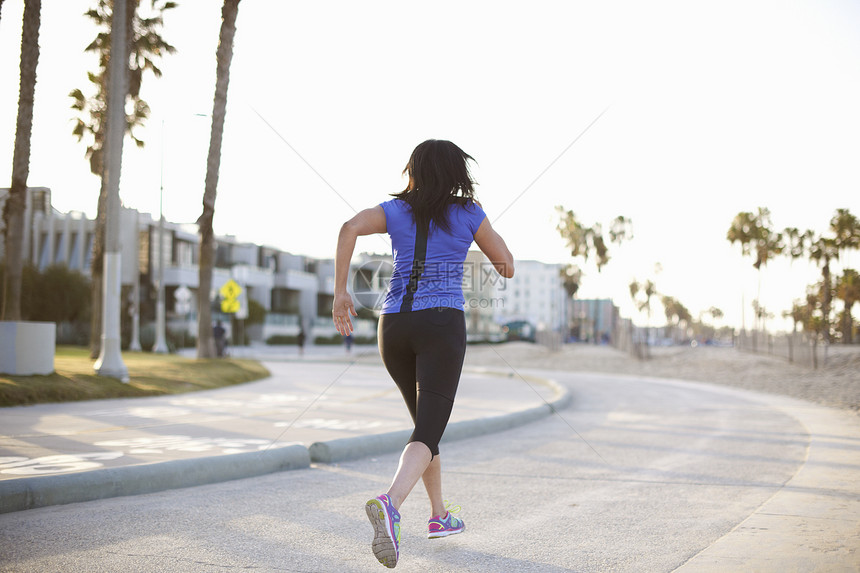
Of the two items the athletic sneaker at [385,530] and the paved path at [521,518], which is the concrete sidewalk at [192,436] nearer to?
the paved path at [521,518]

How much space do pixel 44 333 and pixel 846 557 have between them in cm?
1315

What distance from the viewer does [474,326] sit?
68062 mm

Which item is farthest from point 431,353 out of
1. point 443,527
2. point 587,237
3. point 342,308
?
point 587,237

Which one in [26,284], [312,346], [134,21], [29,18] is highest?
[134,21]

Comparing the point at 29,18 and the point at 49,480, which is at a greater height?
the point at 29,18

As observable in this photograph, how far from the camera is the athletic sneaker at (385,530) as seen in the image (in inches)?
122

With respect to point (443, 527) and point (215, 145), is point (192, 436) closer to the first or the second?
point (443, 527)

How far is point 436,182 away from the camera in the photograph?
3607 millimetres

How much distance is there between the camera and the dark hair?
3.57 metres

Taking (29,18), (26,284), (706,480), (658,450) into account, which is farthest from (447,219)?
(26,284)

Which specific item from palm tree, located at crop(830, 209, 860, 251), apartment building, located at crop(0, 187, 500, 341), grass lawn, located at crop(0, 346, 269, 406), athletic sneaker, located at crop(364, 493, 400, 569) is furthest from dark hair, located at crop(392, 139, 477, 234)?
palm tree, located at crop(830, 209, 860, 251)

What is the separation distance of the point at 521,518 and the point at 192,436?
4.92m

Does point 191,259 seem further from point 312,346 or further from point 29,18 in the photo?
point 29,18

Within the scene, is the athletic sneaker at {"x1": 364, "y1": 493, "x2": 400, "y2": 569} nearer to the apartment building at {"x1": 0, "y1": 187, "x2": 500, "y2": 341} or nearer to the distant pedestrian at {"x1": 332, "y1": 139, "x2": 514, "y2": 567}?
the distant pedestrian at {"x1": 332, "y1": 139, "x2": 514, "y2": 567}
